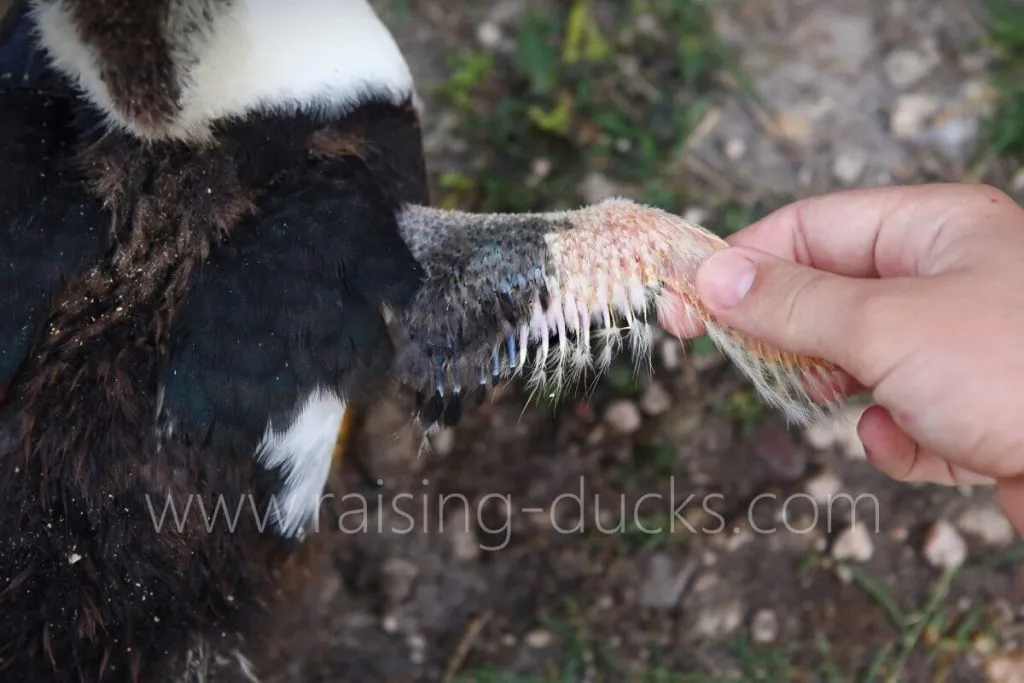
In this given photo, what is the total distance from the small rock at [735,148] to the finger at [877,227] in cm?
78

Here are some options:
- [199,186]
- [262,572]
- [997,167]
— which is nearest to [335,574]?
[262,572]

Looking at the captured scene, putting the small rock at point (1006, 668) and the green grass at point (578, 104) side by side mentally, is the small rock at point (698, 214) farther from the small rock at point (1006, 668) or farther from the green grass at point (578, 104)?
the small rock at point (1006, 668)

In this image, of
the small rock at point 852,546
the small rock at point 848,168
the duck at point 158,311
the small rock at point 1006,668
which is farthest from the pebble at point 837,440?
the duck at point 158,311

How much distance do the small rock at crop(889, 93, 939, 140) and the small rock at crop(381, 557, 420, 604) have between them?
66.2 inches

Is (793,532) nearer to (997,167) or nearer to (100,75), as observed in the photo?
(997,167)

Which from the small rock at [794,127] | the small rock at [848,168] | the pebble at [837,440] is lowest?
the pebble at [837,440]

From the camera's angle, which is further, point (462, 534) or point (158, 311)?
point (462, 534)

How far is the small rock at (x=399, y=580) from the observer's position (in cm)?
215


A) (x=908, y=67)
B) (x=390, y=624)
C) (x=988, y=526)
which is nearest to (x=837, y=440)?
(x=988, y=526)

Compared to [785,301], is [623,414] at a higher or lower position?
lower

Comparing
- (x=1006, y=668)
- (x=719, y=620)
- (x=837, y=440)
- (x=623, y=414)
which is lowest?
(x=1006, y=668)

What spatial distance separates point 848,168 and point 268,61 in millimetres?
1536

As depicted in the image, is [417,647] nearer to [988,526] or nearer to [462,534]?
[462,534]

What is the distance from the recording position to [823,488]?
2150 mm
